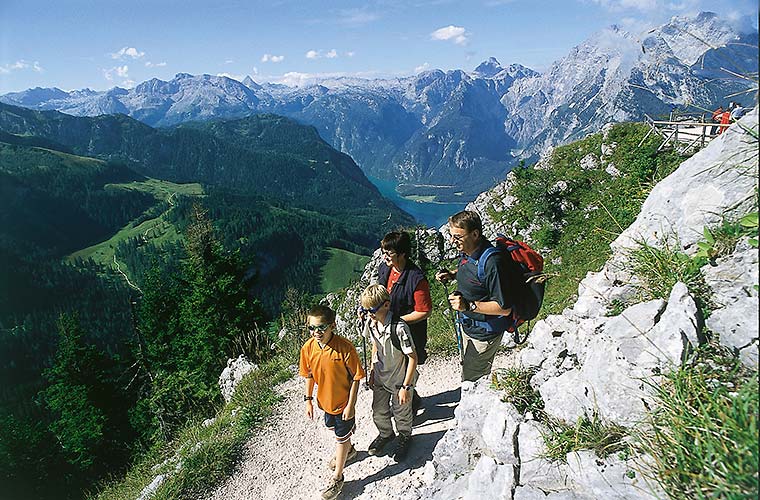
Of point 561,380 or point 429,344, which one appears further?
point 429,344

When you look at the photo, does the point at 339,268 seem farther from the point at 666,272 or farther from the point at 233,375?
the point at 666,272

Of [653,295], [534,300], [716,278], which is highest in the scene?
[716,278]

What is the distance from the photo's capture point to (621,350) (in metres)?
3.28

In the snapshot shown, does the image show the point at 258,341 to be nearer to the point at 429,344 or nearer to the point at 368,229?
the point at 429,344

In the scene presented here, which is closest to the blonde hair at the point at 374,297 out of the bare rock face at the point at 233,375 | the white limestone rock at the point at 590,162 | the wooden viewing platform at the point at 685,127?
the wooden viewing platform at the point at 685,127

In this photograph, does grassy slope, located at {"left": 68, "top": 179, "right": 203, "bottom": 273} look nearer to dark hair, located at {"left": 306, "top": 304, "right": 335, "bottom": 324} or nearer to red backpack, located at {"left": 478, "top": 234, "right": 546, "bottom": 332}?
dark hair, located at {"left": 306, "top": 304, "right": 335, "bottom": 324}

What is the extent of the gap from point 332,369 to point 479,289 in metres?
1.97

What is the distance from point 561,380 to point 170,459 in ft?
23.8

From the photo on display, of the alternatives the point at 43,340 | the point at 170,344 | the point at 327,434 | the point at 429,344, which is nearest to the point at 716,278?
the point at 327,434

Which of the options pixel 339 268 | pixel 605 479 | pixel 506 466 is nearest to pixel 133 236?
pixel 339 268

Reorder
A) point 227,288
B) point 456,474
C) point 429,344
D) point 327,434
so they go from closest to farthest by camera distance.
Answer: point 456,474 → point 327,434 → point 429,344 → point 227,288

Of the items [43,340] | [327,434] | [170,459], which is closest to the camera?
[327,434]

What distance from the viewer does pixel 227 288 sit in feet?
74.1

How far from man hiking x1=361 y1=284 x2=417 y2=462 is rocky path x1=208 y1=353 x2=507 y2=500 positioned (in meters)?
0.29
